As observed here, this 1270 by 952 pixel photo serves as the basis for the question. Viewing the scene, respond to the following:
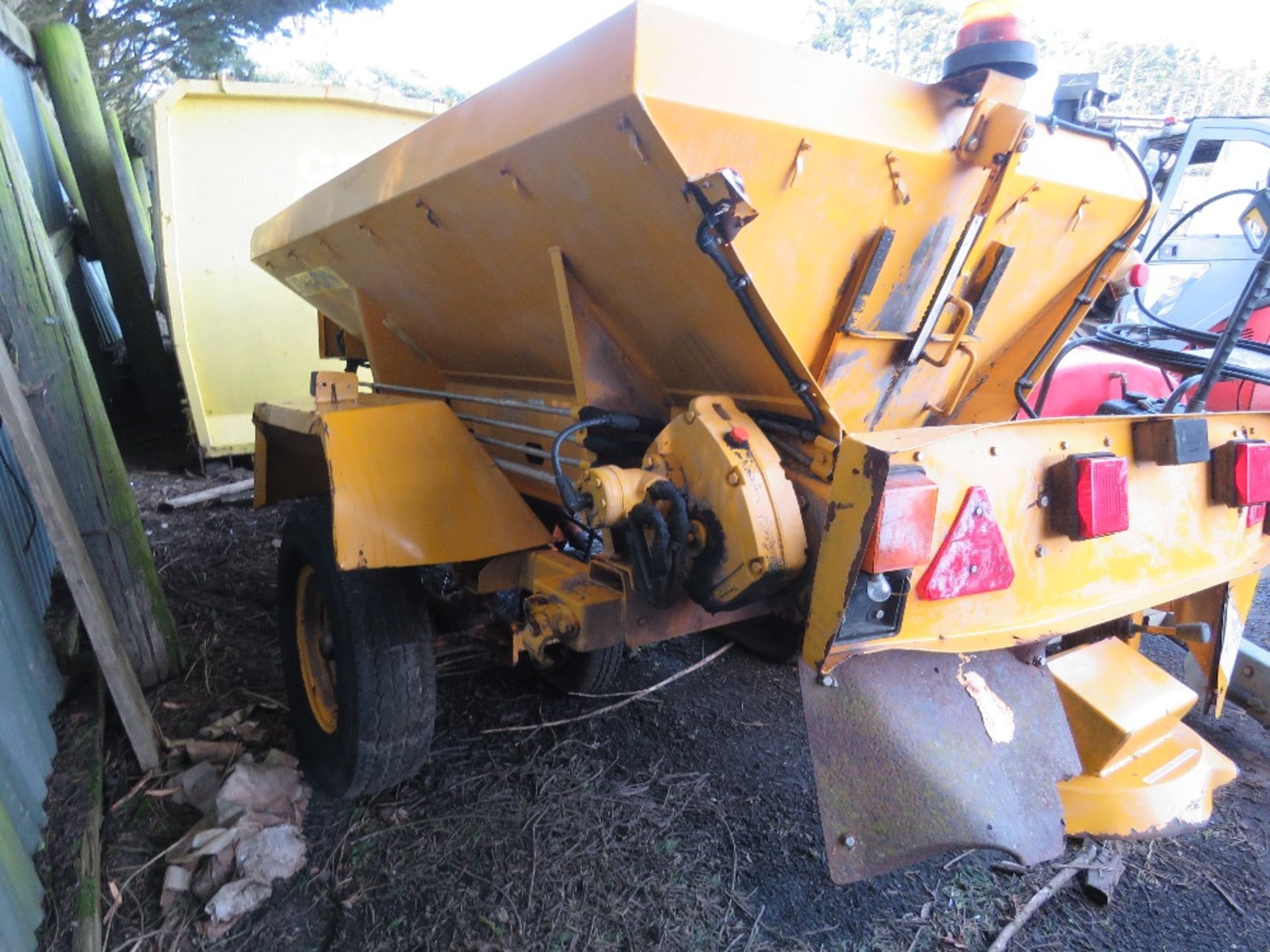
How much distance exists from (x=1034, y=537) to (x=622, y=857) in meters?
1.38

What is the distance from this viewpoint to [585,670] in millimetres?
2834

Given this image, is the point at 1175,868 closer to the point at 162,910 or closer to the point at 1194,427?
the point at 1194,427

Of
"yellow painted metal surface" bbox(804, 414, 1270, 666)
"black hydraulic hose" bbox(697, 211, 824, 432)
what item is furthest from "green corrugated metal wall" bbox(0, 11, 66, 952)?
"black hydraulic hose" bbox(697, 211, 824, 432)

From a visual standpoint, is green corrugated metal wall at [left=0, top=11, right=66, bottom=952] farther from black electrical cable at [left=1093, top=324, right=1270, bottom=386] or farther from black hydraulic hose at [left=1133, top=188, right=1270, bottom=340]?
black electrical cable at [left=1093, top=324, right=1270, bottom=386]

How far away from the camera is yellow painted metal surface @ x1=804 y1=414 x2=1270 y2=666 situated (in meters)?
1.32

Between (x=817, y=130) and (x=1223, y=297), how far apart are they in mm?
4013

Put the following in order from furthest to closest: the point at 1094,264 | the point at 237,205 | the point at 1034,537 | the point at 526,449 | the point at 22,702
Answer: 1. the point at 237,205
2. the point at 526,449
3. the point at 22,702
4. the point at 1094,264
5. the point at 1034,537

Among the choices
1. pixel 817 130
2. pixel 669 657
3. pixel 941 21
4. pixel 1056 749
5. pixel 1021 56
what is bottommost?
pixel 669 657

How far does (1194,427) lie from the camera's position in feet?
5.41

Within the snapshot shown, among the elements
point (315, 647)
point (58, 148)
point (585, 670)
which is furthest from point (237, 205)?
point (585, 670)

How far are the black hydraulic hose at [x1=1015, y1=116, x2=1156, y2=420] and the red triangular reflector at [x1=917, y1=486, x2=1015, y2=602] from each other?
635 millimetres

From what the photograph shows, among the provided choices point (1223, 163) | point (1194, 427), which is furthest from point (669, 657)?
point (1223, 163)

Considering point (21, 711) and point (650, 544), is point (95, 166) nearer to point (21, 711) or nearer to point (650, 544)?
point (21, 711)

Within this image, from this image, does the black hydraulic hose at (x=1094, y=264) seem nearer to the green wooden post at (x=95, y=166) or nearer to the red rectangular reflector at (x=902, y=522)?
the red rectangular reflector at (x=902, y=522)
